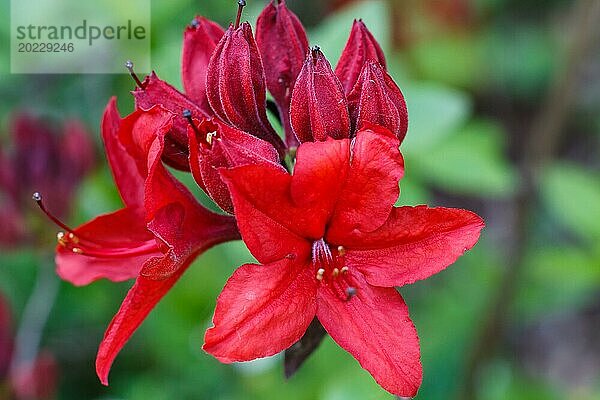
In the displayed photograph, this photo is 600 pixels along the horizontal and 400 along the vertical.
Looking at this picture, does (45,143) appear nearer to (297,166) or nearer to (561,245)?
(297,166)

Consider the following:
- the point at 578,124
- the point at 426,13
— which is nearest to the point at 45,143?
the point at 426,13

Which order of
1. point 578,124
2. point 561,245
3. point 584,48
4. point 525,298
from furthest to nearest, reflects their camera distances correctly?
1. point 578,124
2. point 561,245
3. point 525,298
4. point 584,48

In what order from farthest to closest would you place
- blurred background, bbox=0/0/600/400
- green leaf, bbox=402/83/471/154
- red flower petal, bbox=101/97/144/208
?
blurred background, bbox=0/0/600/400, green leaf, bbox=402/83/471/154, red flower petal, bbox=101/97/144/208

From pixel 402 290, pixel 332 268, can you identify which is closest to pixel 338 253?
pixel 332 268

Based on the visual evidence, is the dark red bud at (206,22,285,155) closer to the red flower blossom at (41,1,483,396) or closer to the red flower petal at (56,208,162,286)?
the red flower blossom at (41,1,483,396)

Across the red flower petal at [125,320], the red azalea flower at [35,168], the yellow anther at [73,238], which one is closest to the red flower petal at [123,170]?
the yellow anther at [73,238]

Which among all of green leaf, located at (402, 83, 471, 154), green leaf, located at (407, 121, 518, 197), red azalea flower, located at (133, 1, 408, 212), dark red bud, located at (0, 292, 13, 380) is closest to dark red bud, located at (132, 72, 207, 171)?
red azalea flower, located at (133, 1, 408, 212)

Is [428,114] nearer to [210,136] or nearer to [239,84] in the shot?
[239,84]

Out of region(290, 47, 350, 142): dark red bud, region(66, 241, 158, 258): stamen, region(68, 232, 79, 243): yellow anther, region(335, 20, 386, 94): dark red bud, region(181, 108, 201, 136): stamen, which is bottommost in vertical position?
region(66, 241, 158, 258): stamen
